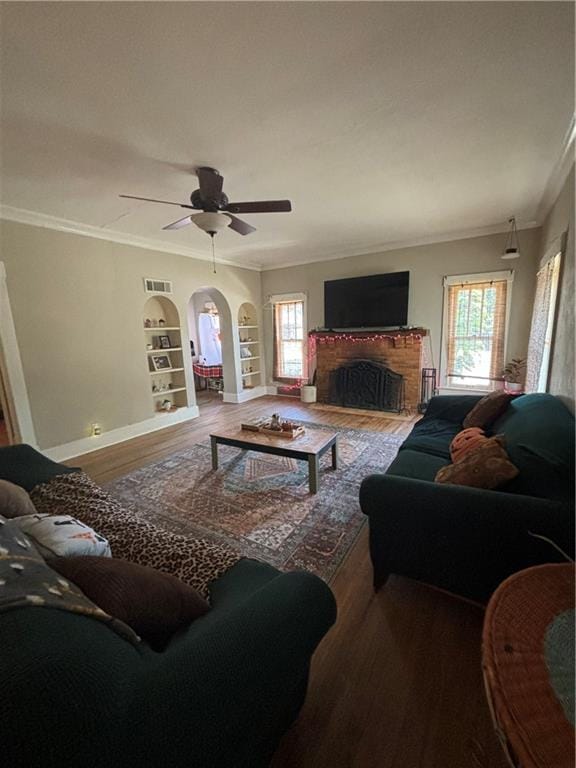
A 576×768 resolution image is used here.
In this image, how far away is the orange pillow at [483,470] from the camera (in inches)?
60.1

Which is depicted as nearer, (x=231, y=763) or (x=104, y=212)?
(x=231, y=763)

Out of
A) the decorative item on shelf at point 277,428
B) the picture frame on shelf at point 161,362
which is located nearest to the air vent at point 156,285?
the picture frame on shelf at point 161,362

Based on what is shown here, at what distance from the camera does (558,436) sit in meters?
1.58

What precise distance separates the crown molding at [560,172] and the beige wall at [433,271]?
67 centimetres

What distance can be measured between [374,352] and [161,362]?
3443mm

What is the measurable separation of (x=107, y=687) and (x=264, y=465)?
279cm

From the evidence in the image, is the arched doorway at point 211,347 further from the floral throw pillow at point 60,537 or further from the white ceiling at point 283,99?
the floral throw pillow at point 60,537

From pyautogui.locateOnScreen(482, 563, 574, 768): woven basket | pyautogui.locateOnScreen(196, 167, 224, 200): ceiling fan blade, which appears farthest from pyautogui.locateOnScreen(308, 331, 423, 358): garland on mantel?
pyautogui.locateOnScreen(482, 563, 574, 768): woven basket

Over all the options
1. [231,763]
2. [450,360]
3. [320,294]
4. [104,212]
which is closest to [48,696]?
[231,763]

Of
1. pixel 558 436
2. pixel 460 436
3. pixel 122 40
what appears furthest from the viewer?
pixel 460 436

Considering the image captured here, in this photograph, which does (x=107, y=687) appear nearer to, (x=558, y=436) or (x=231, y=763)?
(x=231, y=763)

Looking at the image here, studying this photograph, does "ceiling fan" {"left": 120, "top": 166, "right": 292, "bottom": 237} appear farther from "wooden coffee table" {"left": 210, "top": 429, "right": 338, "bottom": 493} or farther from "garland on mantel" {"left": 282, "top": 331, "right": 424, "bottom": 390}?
"garland on mantel" {"left": 282, "top": 331, "right": 424, "bottom": 390}

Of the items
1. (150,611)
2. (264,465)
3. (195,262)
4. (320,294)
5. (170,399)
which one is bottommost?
(264,465)

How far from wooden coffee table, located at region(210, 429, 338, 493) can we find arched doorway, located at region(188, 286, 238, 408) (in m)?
3.04
